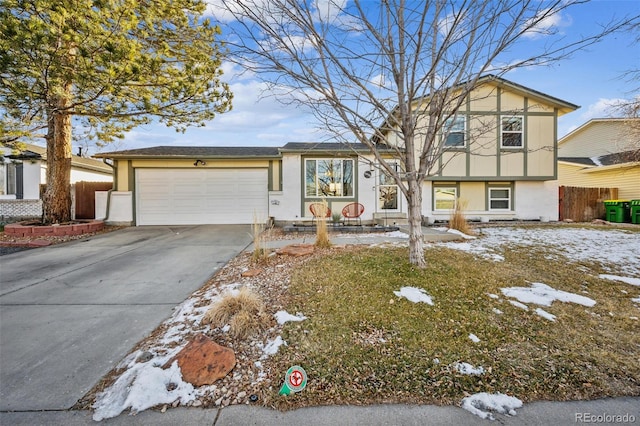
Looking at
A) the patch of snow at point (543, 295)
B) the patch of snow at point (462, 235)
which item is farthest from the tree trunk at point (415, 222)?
the patch of snow at point (462, 235)

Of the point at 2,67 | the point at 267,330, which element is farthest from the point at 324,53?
the point at 2,67

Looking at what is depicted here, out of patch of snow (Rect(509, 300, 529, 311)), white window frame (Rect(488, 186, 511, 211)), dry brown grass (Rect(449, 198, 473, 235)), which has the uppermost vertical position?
white window frame (Rect(488, 186, 511, 211))

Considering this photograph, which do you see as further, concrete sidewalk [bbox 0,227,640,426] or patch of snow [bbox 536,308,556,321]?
patch of snow [bbox 536,308,556,321]

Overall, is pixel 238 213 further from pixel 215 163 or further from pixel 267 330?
pixel 267 330

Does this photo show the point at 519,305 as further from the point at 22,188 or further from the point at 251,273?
the point at 22,188

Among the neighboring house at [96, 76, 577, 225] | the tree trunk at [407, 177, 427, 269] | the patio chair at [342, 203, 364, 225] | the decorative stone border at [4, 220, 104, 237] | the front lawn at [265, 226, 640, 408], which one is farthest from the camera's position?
the neighboring house at [96, 76, 577, 225]

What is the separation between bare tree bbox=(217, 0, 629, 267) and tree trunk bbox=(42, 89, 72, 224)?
849cm

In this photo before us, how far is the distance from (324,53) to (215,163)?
28.6 feet

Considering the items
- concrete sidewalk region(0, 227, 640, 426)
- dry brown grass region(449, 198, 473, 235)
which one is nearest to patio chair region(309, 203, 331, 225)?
concrete sidewalk region(0, 227, 640, 426)

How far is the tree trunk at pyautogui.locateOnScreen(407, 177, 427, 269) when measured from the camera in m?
3.82

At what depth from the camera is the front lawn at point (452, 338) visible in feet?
6.59

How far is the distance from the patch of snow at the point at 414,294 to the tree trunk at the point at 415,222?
69 centimetres

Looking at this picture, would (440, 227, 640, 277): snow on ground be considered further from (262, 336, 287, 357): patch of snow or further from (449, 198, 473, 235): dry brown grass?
(262, 336, 287, 357): patch of snow

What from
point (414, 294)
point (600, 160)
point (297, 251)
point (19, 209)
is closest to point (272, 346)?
point (414, 294)
